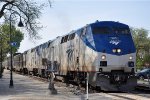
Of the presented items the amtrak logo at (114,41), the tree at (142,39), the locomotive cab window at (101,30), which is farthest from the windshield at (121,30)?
the tree at (142,39)

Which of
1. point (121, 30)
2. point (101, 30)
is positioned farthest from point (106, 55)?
point (121, 30)

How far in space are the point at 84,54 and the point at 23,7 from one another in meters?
17.5

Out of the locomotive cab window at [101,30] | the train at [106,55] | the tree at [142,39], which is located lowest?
the train at [106,55]

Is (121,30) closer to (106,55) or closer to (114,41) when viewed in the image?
(114,41)

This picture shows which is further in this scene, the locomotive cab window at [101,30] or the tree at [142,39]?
the tree at [142,39]

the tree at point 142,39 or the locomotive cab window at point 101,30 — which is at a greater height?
the tree at point 142,39

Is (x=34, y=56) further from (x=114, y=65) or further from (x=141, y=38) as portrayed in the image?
(x=141, y=38)

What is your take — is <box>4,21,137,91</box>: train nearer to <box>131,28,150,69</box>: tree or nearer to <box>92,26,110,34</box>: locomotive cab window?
<box>92,26,110,34</box>: locomotive cab window

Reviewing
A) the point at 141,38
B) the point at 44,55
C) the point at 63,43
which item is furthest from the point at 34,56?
the point at 141,38

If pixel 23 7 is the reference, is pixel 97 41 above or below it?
below

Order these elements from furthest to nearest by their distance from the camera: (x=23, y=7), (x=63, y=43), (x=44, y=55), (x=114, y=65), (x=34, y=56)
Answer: (x=34, y=56) → (x=44, y=55) → (x=23, y=7) → (x=63, y=43) → (x=114, y=65)

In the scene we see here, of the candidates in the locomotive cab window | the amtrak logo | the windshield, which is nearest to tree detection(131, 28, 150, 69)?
the windshield

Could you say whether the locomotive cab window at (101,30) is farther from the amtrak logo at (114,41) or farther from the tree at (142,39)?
the tree at (142,39)

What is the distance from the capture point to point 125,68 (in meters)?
27.1
